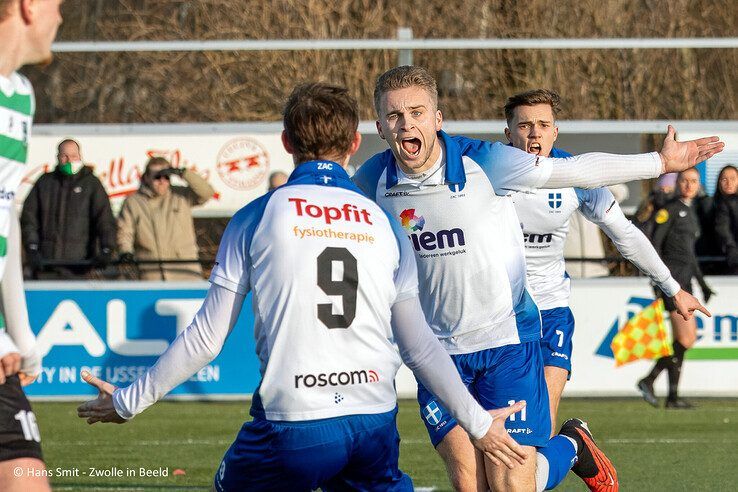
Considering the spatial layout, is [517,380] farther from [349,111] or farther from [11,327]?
[11,327]

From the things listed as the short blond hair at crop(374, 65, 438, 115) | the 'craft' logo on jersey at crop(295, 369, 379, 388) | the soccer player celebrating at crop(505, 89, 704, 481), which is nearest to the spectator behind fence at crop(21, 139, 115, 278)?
the soccer player celebrating at crop(505, 89, 704, 481)

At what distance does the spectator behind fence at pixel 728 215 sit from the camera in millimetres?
12805

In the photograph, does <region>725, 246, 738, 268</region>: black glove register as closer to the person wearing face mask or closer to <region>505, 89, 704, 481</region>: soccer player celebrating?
the person wearing face mask

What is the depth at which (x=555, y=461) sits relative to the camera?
6.67 meters

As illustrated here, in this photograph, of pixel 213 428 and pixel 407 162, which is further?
pixel 213 428

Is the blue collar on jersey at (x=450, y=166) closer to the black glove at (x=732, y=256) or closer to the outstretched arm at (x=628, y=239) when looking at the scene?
the outstretched arm at (x=628, y=239)

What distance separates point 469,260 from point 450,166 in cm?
43

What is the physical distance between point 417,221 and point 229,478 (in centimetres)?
191

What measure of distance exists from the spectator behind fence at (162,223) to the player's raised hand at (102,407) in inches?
323

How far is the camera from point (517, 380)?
6141mm

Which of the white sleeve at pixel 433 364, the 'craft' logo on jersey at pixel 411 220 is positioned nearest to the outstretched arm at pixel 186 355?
the white sleeve at pixel 433 364

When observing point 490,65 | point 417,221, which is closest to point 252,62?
point 490,65

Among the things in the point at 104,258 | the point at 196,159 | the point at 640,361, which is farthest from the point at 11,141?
the point at 640,361

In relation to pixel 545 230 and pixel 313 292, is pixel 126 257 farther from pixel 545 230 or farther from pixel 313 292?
pixel 313 292
